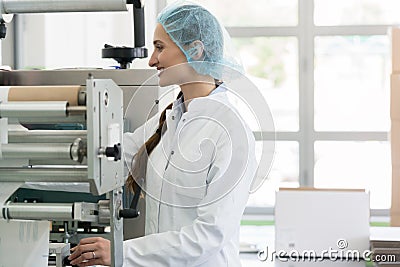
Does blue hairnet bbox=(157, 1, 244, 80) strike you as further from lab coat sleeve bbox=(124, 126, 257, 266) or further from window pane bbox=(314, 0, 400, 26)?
window pane bbox=(314, 0, 400, 26)

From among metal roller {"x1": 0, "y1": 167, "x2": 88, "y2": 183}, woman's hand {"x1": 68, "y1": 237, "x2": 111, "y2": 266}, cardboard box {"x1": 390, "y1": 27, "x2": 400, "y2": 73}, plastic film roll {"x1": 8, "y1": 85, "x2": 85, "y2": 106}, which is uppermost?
cardboard box {"x1": 390, "y1": 27, "x2": 400, "y2": 73}

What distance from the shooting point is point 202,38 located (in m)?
1.67

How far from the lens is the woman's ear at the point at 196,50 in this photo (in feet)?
5.42

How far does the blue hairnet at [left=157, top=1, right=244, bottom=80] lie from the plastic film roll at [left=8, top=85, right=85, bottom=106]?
0.53m

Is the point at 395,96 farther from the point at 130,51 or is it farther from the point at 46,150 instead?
the point at 46,150

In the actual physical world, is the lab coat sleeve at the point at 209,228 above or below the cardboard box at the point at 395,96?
below

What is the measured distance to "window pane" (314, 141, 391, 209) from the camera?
4.89 meters

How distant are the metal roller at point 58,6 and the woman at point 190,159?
1.26 feet

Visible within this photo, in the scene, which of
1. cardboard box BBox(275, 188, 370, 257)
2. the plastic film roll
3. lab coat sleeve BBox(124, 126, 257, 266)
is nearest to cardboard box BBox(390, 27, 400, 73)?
cardboard box BBox(275, 188, 370, 257)

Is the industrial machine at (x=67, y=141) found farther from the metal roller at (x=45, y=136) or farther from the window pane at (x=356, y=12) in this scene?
the window pane at (x=356, y=12)

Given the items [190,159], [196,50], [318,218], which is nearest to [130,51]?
[196,50]

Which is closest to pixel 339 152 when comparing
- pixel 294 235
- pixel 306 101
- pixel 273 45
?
pixel 306 101

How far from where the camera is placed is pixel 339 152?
4930 mm

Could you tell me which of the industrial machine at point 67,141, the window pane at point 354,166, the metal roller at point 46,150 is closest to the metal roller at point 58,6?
the industrial machine at point 67,141
